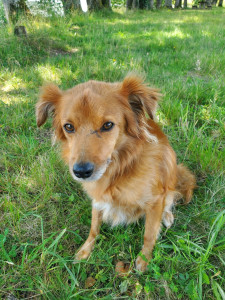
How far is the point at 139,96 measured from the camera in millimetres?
1747

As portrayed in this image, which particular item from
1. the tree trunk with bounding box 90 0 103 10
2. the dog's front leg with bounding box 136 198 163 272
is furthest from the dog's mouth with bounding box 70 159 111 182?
the tree trunk with bounding box 90 0 103 10

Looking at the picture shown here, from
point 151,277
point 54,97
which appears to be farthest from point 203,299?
point 54,97

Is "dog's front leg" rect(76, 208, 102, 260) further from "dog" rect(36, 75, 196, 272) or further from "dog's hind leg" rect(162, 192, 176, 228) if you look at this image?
"dog's hind leg" rect(162, 192, 176, 228)

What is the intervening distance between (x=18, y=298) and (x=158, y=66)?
15.3 ft

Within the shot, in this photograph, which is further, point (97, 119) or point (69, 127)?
point (69, 127)

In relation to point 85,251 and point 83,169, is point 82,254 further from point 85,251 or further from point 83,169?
point 83,169

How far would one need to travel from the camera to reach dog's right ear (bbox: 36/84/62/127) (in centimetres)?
192

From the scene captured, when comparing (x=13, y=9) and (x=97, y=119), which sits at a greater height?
(x=13, y=9)

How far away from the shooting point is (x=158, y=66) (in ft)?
15.9

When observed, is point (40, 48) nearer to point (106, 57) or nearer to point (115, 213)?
point (106, 57)

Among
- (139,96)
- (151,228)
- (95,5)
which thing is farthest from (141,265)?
(95,5)

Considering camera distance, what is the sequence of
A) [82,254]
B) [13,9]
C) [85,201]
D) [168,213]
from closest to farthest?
[82,254] < [168,213] < [85,201] < [13,9]

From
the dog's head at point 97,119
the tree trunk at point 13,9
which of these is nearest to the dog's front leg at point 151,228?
the dog's head at point 97,119

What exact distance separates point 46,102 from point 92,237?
125 cm
